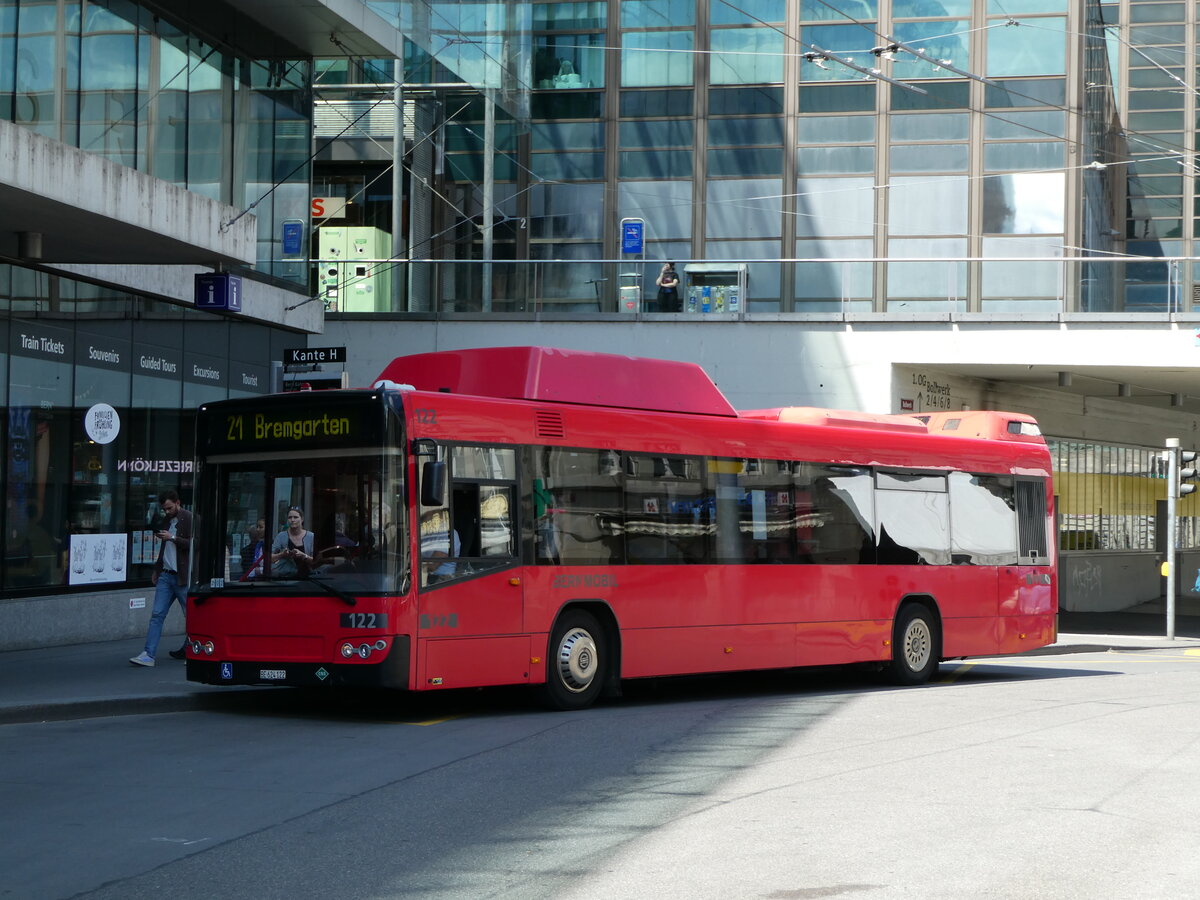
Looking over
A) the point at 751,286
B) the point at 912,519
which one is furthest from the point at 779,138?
the point at 912,519

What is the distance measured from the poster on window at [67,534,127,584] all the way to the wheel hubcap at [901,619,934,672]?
9338mm

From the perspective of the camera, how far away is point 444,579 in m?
12.5

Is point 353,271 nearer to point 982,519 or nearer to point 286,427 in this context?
point 982,519

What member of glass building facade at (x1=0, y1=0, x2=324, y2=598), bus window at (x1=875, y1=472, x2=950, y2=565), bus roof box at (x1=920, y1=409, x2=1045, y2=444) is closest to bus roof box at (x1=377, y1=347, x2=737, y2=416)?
bus window at (x1=875, y1=472, x2=950, y2=565)

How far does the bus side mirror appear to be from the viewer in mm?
11969

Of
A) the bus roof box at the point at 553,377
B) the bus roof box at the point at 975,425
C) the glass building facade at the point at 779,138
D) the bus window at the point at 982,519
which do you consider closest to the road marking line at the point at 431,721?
the bus roof box at the point at 553,377

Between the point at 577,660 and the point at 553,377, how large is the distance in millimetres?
2481

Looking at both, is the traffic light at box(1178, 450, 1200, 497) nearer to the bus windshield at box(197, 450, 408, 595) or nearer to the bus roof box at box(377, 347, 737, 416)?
the bus roof box at box(377, 347, 737, 416)

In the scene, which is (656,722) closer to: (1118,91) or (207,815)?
(207,815)

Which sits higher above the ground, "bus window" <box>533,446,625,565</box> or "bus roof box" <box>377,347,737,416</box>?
"bus roof box" <box>377,347,737,416</box>

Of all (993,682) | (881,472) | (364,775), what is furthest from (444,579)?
(993,682)

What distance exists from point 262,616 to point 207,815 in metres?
4.32

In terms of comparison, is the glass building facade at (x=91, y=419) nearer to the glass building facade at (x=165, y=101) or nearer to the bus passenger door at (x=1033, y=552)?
the glass building facade at (x=165, y=101)

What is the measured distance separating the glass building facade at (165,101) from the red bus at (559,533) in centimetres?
548
